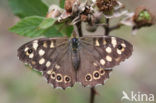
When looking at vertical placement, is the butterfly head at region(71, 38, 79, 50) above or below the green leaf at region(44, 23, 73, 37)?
below

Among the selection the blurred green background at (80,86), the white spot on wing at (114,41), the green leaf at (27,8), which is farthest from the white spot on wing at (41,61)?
the blurred green background at (80,86)

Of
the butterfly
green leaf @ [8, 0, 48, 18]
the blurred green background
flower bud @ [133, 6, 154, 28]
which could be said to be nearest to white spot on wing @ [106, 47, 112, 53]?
the butterfly

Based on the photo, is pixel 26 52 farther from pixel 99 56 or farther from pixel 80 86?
pixel 80 86

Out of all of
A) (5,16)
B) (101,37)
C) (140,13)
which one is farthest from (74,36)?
(5,16)

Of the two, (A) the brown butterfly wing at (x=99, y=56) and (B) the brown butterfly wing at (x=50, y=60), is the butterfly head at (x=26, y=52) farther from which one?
(A) the brown butterfly wing at (x=99, y=56)

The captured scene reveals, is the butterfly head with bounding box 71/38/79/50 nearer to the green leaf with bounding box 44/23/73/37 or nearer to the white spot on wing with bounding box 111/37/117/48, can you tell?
the green leaf with bounding box 44/23/73/37

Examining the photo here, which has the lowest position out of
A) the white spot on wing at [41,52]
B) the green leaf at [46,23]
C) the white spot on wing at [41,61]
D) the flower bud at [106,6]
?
the white spot on wing at [41,61]
